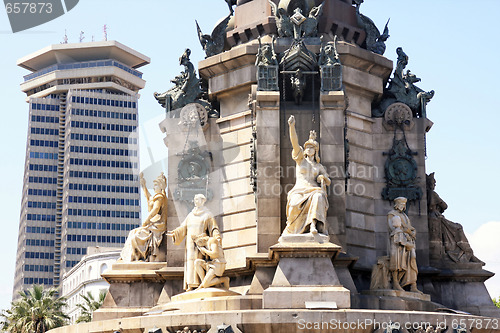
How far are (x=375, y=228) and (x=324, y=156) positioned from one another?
3256mm

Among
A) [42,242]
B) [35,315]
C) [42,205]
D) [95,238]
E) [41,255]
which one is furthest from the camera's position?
[42,205]

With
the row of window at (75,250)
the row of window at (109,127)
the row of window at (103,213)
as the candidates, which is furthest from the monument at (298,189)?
the row of window at (75,250)

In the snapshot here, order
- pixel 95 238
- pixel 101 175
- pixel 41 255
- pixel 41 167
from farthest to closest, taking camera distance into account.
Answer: pixel 41 167 < pixel 41 255 < pixel 101 175 < pixel 95 238

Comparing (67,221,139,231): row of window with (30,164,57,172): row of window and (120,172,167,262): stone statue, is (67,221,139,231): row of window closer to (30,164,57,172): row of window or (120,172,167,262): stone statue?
(30,164,57,172): row of window

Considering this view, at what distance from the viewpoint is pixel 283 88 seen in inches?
1161

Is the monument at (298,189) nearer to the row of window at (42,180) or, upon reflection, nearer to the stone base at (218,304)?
the stone base at (218,304)

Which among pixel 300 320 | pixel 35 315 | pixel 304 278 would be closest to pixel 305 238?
pixel 304 278

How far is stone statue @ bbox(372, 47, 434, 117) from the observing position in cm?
3142

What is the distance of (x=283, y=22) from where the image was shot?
30.6m

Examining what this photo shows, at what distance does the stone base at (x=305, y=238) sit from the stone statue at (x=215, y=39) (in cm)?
871

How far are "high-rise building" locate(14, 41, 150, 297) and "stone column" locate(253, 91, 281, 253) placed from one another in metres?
94.1

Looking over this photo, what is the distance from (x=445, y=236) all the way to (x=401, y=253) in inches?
137

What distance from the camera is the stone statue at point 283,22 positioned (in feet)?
100

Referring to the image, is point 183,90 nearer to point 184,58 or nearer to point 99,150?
point 184,58
